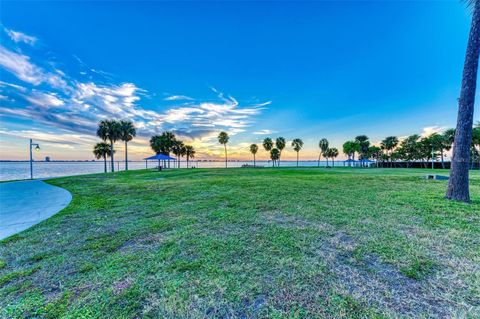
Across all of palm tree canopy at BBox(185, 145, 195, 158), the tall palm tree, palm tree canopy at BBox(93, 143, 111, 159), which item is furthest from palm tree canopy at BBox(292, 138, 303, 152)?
the tall palm tree

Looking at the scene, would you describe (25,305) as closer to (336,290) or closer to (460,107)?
(336,290)

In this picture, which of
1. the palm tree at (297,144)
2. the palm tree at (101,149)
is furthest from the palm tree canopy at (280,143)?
the palm tree at (101,149)

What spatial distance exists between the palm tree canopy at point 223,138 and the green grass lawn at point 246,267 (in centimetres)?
4516

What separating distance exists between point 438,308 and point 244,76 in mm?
19183

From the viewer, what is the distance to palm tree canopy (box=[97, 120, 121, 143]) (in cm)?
2791

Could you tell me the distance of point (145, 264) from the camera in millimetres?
2346

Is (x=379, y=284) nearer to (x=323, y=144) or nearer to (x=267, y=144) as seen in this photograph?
(x=267, y=144)

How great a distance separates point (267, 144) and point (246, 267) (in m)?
54.8

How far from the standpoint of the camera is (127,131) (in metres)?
30.2

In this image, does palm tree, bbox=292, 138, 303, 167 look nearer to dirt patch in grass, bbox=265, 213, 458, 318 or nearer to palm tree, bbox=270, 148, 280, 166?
palm tree, bbox=270, 148, 280, 166

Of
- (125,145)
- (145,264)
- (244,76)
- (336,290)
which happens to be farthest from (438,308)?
(125,145)

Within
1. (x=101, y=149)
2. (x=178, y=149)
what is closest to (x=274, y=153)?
(x=178, y=149)

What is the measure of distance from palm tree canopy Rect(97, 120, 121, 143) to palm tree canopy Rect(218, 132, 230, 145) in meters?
24.5

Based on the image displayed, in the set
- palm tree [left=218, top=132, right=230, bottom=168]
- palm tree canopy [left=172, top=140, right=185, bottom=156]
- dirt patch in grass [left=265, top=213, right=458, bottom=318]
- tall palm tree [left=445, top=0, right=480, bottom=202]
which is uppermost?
palm tree [left=218, top=132, right=230, bottom=168]
